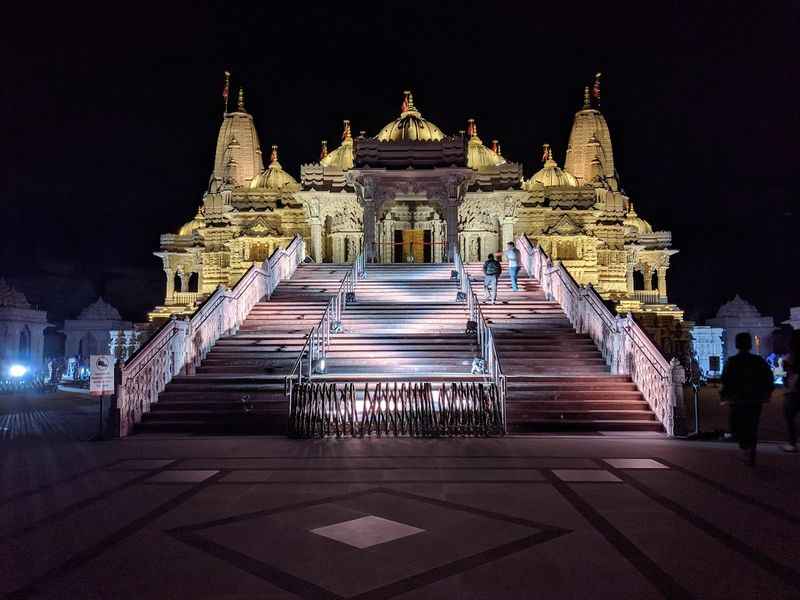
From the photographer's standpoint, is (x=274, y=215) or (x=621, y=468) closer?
(x=621, y=468)

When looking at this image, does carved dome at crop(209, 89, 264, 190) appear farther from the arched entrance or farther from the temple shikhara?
the arched entrance

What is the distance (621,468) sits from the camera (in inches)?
296

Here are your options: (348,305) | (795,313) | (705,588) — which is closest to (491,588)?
(705,588)

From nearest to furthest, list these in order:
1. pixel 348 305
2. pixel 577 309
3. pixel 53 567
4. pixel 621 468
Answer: pixel 53 567 < pixel 621 468 < pixel 577 309 < pixel 348 305

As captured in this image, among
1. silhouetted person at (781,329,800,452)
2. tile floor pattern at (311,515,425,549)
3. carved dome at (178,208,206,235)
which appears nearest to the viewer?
tile floor pattern at (311,515,425,549)

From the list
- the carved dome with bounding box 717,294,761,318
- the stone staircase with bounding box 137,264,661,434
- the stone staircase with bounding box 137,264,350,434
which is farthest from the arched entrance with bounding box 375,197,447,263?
the carved dome with bounding box 717,294,761,318

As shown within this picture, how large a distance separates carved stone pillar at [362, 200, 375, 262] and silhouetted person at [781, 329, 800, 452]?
2104 cm

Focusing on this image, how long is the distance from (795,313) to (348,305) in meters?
33.9

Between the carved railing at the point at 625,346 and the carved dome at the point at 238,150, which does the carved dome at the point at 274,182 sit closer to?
the carved dome at the point at 238,150

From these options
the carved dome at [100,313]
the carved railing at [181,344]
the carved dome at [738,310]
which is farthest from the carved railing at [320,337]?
the carved dome at [738,310]

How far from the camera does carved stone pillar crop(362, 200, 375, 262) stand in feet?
93.8

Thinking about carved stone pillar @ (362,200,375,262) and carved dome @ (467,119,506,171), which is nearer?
carved stone pillar @ (362,200,375,262)

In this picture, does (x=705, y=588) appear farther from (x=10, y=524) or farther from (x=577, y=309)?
(x=577, y=309)

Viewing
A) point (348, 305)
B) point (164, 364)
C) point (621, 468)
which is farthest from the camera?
point (348, 305)
